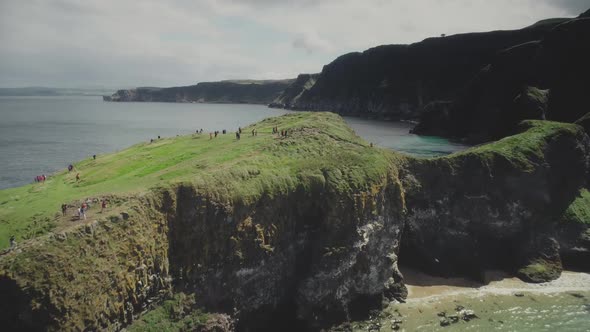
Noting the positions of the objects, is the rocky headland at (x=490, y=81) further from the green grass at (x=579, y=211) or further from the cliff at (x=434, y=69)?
the green grass at (x=579, y=211)

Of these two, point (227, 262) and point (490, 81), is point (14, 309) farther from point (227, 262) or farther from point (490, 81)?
point (490, 81)

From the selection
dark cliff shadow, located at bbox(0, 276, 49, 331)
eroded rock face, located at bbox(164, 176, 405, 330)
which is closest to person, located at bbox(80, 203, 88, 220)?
eroded rock face, located at bbox(164, 176, 405, 330)

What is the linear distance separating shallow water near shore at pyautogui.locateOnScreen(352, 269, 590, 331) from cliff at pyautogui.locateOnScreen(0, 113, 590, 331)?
1.74 m

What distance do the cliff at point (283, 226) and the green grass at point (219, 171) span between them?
7.7 inches

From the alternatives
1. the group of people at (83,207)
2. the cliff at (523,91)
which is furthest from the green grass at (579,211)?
the group of people at (83,207)

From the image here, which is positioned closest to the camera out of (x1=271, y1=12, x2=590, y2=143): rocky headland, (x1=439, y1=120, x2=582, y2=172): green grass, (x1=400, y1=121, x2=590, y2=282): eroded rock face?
(x1=400, y1=121, x2=590, y2=282): eroded rock face

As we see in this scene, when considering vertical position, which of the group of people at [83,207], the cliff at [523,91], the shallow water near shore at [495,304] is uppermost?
the cliff at [523,91]

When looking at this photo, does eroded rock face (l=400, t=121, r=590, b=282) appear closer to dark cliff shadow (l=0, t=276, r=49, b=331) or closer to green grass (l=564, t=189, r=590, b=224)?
green grass (l=564, t=189, r=590, b=224)

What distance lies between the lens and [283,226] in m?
38.1

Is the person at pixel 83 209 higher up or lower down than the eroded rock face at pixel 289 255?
higher up

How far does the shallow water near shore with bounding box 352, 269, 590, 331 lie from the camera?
1449 inches

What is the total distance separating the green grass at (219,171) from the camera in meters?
33.5

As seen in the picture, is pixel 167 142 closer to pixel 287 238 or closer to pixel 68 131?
pixel 287 238

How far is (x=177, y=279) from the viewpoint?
105ft
